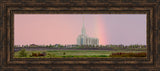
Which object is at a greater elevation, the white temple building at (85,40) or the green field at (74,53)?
the white temple building at (85,40)

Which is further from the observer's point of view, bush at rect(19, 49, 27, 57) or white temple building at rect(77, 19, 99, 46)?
white temple building at rect(77, 19, 99, 46)

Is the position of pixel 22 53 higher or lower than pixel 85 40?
lower

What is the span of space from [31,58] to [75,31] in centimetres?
158

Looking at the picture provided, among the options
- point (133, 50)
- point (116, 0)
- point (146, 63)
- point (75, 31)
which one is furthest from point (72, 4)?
point (146, 63)

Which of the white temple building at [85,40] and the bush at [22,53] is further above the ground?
the white temple building at [85,40]

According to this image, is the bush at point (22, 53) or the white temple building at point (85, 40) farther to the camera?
the white temple building at point (85, 40)

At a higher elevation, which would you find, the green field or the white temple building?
the white temple building

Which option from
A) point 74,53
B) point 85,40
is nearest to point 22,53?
point 74,53

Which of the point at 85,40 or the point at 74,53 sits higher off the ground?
the point at 85,40

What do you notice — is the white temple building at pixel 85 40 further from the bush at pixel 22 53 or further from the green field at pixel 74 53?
the bush at pixel 22 53

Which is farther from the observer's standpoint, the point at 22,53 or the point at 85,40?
the point at 85,40

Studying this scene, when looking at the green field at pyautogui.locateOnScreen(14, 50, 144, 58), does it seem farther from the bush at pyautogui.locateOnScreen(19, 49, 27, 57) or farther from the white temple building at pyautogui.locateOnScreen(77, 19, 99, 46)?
the white temple building at pyautogui.locateOnScreen(77, 19, 99, 46)

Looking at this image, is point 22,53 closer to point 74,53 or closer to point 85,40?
point 74,53

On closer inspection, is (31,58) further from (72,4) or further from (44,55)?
(72,4)
